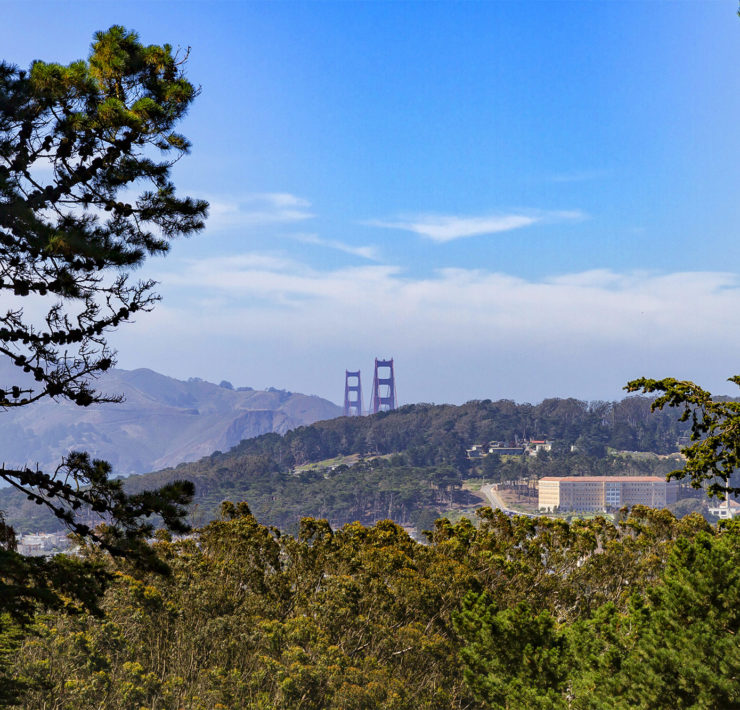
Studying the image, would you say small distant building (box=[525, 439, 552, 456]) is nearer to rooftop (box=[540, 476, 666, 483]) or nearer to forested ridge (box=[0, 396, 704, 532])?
forested ridge (box=[0, 396, 704, 532])

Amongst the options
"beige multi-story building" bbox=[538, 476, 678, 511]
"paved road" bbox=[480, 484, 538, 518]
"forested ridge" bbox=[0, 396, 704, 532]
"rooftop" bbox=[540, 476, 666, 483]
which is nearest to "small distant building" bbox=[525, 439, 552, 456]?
"forested ridge" bbox=[0, 396, 704, 532]

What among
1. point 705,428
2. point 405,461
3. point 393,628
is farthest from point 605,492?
point 705,428

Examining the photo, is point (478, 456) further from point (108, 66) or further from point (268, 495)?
point (108, 66)

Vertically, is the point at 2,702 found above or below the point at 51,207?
below

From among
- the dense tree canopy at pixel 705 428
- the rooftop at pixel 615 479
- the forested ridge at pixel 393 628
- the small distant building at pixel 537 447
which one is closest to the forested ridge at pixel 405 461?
the small distant building at pixel 537 447

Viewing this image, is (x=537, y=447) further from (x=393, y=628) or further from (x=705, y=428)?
(x=705, y=428)

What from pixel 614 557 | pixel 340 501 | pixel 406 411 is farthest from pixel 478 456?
pixel 614 557
